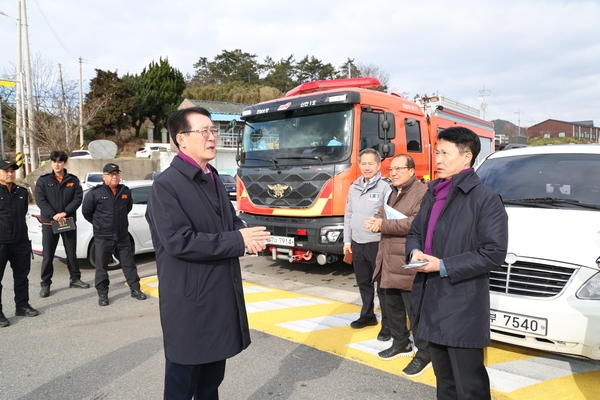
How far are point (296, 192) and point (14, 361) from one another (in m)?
3.79

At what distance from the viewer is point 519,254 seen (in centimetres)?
338

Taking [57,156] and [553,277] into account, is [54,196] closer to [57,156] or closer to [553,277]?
[57,156]

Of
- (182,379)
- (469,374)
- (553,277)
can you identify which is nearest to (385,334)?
(553,277)

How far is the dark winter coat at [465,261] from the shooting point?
2273 mm

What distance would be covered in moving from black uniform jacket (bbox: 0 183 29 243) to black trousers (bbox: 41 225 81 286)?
0.89 meters

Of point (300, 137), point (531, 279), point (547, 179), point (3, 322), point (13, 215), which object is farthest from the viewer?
point (300, 137)

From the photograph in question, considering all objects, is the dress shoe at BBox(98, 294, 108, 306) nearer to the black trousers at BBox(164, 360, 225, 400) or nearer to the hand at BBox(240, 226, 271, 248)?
the black trousers at BBox(164, 360, 225, 400)

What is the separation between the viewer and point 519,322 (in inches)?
129

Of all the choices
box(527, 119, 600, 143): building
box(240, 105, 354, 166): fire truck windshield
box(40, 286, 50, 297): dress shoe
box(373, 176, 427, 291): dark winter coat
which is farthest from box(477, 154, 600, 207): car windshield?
box(527, 119, 600, 143): building

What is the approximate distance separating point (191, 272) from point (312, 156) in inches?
170

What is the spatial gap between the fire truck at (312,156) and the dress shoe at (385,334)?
70.8 inches

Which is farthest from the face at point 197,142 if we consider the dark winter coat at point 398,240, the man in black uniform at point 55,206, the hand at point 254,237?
the man in black uniform at point 55,206

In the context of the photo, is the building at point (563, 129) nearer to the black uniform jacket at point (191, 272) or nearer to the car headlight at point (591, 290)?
the car headlight at point (591, 290)

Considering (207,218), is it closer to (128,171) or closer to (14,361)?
(14,361)
